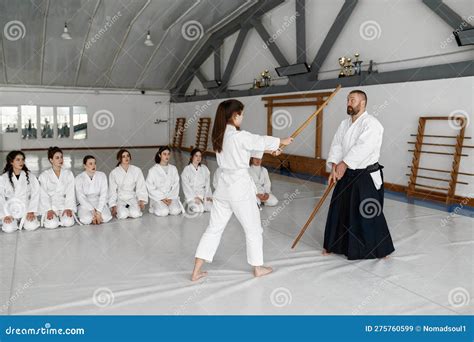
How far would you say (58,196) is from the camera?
4.91 m

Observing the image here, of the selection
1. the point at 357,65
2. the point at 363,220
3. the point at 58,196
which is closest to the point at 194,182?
the point at 58,196

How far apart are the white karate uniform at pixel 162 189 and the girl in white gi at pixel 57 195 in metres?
0.99

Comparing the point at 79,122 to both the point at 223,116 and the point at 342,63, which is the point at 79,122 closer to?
the point at 342,63

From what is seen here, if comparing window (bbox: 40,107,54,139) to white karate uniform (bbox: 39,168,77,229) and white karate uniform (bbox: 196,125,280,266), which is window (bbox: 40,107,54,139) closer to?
white karate uniform (bbox: 39,168,77,229)

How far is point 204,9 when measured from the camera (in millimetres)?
11773

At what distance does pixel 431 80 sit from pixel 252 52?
656 centimetres

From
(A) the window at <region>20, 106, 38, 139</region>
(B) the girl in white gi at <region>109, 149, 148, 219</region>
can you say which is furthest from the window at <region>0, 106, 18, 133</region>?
(B) the girl in white gi at <region>109, 149, 148, 219</region>

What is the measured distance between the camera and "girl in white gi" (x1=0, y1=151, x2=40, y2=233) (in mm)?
4629

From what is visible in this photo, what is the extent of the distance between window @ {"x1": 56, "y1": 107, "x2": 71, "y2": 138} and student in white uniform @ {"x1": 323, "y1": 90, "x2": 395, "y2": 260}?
15564 millimetres

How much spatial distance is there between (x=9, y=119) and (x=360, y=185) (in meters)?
16.1

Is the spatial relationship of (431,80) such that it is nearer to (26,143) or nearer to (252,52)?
(252,52)

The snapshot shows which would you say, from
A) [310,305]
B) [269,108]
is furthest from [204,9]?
[310,305]

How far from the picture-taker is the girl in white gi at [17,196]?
463 centimetres

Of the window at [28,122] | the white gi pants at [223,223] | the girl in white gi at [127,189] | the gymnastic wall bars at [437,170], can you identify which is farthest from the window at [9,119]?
the white gi pants at [223,223]
